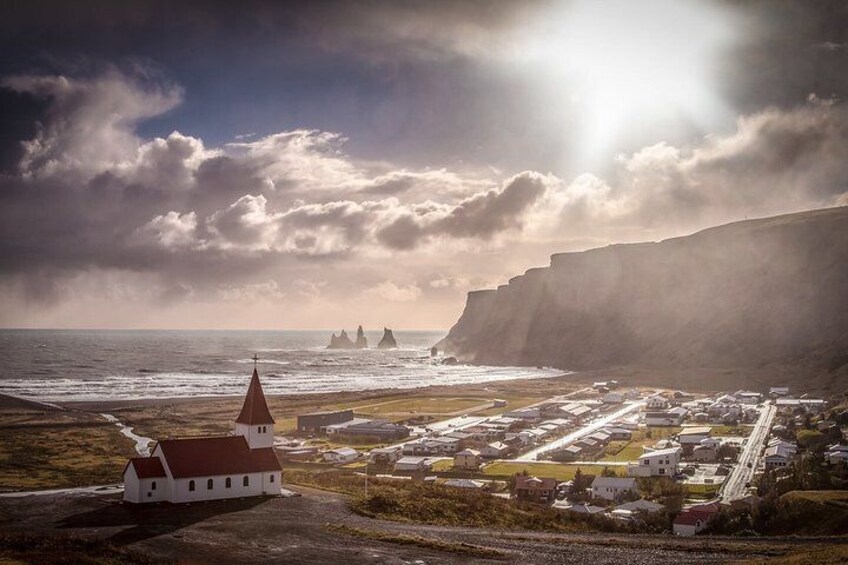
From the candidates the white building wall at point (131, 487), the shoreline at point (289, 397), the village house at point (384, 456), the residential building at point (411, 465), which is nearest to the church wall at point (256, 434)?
the white building wall at point (131, 487)

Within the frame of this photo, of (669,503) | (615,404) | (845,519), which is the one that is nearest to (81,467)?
(669,503)

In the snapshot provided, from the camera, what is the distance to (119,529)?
34.6m

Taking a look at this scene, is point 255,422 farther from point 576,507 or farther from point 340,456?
point 340,456

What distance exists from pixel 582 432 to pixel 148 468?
57.6m

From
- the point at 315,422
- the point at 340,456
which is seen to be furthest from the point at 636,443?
the point at 315,422

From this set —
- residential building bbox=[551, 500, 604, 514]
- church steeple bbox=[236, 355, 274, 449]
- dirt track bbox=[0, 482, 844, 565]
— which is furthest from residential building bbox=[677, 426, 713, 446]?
church steeple bbox=[236, 355, 274, 449]

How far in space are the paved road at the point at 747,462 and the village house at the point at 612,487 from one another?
22.0 feet

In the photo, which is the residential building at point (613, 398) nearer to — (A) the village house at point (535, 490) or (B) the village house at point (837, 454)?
(B) the village house at point (837, 454)

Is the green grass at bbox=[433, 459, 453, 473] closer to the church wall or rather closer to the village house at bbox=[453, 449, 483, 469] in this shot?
the village house at bbox=[453, 449, 483, 469]

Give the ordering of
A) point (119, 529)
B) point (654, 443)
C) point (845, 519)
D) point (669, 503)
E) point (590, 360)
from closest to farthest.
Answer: point (119, 529) < point (845, 519) < point (669, 503) < point (654, 443) < point (590, 360)

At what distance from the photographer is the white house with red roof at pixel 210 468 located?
40.8m

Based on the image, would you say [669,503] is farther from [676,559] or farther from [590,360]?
[590,360]

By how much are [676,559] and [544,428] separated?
2192 inches

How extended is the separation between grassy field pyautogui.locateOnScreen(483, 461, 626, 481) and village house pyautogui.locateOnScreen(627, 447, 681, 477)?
1067 mm
